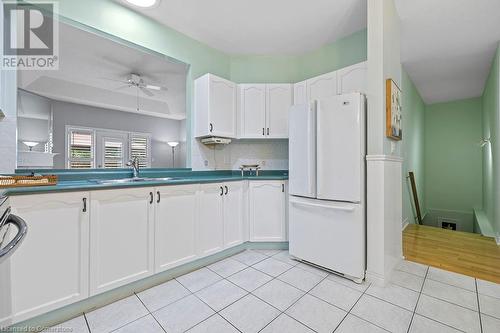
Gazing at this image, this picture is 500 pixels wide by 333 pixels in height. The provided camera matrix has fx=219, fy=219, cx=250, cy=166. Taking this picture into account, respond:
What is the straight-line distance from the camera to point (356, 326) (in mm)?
1389

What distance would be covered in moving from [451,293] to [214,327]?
1.86 metres

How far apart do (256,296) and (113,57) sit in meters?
2.68

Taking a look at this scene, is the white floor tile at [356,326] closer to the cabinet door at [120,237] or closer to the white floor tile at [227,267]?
the white floor tile at [227,267]

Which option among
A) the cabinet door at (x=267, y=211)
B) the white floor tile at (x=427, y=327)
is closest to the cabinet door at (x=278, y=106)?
the cabinet door at (x=267, y=211)

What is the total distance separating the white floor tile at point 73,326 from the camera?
137 centimetres

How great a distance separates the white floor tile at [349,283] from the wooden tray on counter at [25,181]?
2.34 m

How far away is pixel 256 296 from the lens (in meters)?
1.71

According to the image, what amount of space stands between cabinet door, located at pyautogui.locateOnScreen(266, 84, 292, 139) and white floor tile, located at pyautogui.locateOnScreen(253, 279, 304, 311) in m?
1.74

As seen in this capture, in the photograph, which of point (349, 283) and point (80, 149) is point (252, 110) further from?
point (349, 283)

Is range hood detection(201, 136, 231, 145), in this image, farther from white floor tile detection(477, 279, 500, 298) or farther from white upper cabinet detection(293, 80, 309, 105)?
white floor tile detection(477, 279, 500, 298)

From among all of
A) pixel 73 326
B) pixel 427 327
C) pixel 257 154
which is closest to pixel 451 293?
pixel 427 327

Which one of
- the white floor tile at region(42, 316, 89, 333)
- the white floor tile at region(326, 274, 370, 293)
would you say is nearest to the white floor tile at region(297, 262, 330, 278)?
the white floor tile at region(326, 274, 370, 293)

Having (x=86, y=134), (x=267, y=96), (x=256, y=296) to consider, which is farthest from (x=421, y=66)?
(x=86, y=134)

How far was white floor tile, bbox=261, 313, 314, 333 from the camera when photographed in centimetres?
135
